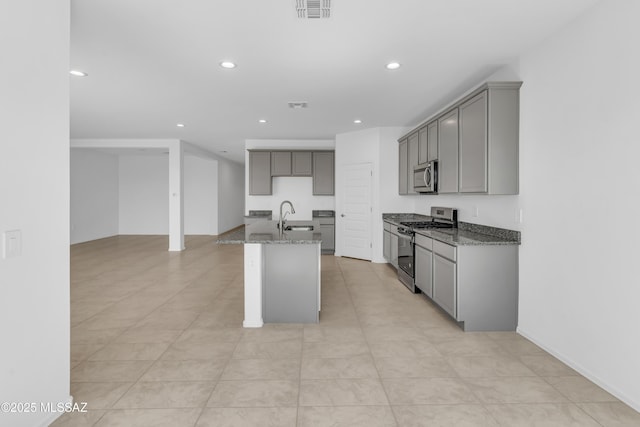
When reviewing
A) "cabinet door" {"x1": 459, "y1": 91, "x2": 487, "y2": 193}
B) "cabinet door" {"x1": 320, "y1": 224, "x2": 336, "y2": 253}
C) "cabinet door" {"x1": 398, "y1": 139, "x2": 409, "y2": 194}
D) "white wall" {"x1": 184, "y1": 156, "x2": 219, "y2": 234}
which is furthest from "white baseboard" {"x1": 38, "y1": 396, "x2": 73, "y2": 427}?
"white wall" {"x1": 184, "y1": 156, "x2": 219, "y2": 234}

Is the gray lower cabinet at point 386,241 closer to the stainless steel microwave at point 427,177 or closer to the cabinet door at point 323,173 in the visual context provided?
the stainless steel microwave at point 427,177

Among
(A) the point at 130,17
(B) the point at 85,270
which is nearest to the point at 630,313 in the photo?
(A) the point at 130,17

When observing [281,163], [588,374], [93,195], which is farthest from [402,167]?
[93,195]

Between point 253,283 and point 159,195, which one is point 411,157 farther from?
point 159,195

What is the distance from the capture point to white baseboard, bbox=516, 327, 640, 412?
2.12 metres

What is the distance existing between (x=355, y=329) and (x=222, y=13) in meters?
2.92

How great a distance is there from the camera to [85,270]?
5.84 metres

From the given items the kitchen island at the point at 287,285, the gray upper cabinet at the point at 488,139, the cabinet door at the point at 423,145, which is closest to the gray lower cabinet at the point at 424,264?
the gray upper cabinet at the point at 488,139

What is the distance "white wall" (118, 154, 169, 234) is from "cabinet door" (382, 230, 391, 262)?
7373 mm

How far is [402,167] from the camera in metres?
6.12

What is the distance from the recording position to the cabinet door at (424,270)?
12.8 feet

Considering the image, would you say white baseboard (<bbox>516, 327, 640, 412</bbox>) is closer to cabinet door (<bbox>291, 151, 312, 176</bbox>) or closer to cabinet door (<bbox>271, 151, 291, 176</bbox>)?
cabinet door (<bbox>291, 151, 312, 176</bbox>)

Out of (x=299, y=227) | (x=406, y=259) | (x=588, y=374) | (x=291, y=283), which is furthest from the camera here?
(x=406, y=259)

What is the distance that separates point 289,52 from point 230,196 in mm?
9611
